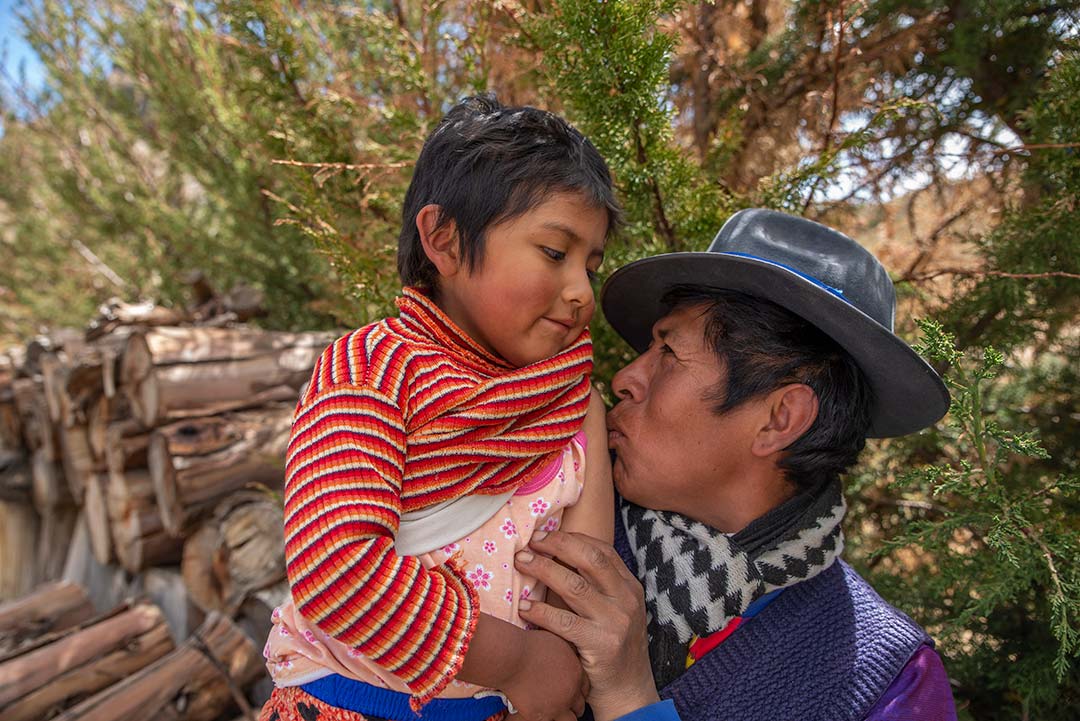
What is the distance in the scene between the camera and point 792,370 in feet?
5.25

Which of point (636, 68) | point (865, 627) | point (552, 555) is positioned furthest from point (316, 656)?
point (636, 68)

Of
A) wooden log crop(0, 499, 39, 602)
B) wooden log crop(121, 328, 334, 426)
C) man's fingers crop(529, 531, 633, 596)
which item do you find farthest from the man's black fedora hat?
wooden log crop(0, 499, 39, 602)

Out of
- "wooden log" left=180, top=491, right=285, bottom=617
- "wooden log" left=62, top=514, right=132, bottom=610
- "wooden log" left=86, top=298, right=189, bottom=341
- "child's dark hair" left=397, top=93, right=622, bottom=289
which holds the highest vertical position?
"child's dark hair" left=397, top=93, right=622, bottom=289

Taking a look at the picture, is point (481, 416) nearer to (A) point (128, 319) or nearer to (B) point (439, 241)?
(B) point (439, 241)

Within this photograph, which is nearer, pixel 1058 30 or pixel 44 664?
pixel 1058 30

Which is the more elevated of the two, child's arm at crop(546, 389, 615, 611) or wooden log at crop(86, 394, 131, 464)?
child's arm at crop(546, 389, 615, 611)

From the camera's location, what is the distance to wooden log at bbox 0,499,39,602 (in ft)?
17.8

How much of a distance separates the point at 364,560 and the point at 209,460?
2.43m

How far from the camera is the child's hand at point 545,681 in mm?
1312

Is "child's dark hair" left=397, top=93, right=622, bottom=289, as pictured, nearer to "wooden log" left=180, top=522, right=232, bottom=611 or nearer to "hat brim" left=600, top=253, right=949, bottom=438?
"hat brim" left=600, top=253, right=949, bottom=438

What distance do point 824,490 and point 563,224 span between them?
2.98 ft

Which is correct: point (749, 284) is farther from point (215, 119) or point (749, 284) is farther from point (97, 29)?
point (97, 29)

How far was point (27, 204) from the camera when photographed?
7719 millimetres

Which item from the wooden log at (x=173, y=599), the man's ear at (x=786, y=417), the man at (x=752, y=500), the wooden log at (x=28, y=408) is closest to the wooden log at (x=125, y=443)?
the wooden log at (x=173, y=599)
